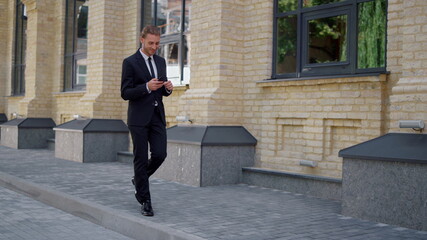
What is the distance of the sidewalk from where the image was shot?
4977 millimetres

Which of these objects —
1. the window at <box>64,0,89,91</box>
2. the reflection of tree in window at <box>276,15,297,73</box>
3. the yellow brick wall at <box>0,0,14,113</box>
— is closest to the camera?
the reflection of tree in window at <box>276,15,297,73</box>

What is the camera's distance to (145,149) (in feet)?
19.1

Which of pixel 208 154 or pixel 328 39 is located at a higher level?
pixel 328 39

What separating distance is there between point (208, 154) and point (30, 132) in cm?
890

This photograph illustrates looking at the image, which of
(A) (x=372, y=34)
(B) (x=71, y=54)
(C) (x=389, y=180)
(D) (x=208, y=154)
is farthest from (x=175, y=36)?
(C) (x=389, y=180)

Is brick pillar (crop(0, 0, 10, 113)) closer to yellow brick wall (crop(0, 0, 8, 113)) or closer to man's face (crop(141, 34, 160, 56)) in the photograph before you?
yellow brick wall (crop(0, 0, 8, 113))

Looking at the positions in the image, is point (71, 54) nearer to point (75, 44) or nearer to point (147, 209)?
point (75, 44)

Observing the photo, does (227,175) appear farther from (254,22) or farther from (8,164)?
(8,164)

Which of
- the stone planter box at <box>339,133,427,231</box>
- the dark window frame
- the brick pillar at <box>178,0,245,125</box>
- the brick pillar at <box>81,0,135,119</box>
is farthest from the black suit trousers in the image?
the dark window frame

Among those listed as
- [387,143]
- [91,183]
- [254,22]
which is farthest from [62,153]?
[387,143]

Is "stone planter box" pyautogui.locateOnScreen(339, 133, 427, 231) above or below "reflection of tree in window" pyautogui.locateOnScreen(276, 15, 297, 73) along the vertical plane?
below

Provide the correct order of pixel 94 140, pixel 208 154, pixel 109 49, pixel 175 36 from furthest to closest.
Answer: pixel 109 49, pixel 94 140, pixel 175 36, pixel 208 154

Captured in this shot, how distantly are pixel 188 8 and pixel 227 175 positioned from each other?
3.88 m

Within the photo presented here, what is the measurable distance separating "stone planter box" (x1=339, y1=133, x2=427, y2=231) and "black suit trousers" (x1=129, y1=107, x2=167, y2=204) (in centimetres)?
206
